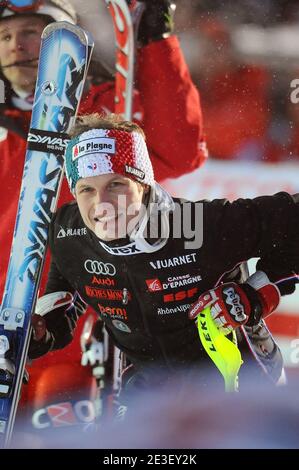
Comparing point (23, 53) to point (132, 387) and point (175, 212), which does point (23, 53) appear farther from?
point (132, 387)

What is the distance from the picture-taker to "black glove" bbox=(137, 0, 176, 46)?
120 inches

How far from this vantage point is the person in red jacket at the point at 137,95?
309cm

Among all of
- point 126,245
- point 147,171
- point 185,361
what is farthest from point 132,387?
point 147,171

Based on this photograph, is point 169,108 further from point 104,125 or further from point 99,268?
point 99,268

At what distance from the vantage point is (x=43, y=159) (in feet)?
9.71

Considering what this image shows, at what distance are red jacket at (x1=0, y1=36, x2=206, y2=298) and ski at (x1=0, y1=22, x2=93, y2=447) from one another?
8.6 inches

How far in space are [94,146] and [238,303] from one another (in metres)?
0.73

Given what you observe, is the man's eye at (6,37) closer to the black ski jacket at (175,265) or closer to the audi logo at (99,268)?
the black ski jacket at (175,265)

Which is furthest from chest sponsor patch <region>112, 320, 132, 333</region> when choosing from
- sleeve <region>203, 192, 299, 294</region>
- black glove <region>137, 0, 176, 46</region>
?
black glove <region>137, 0, 176, 46</region>

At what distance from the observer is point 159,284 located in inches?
105

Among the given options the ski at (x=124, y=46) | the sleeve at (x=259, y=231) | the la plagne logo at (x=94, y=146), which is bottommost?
the sleeve at (x=259, y=231)

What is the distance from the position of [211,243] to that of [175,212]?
0.17m

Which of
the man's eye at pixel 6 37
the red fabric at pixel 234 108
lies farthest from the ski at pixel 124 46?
the man's eye at pixel 6 37
